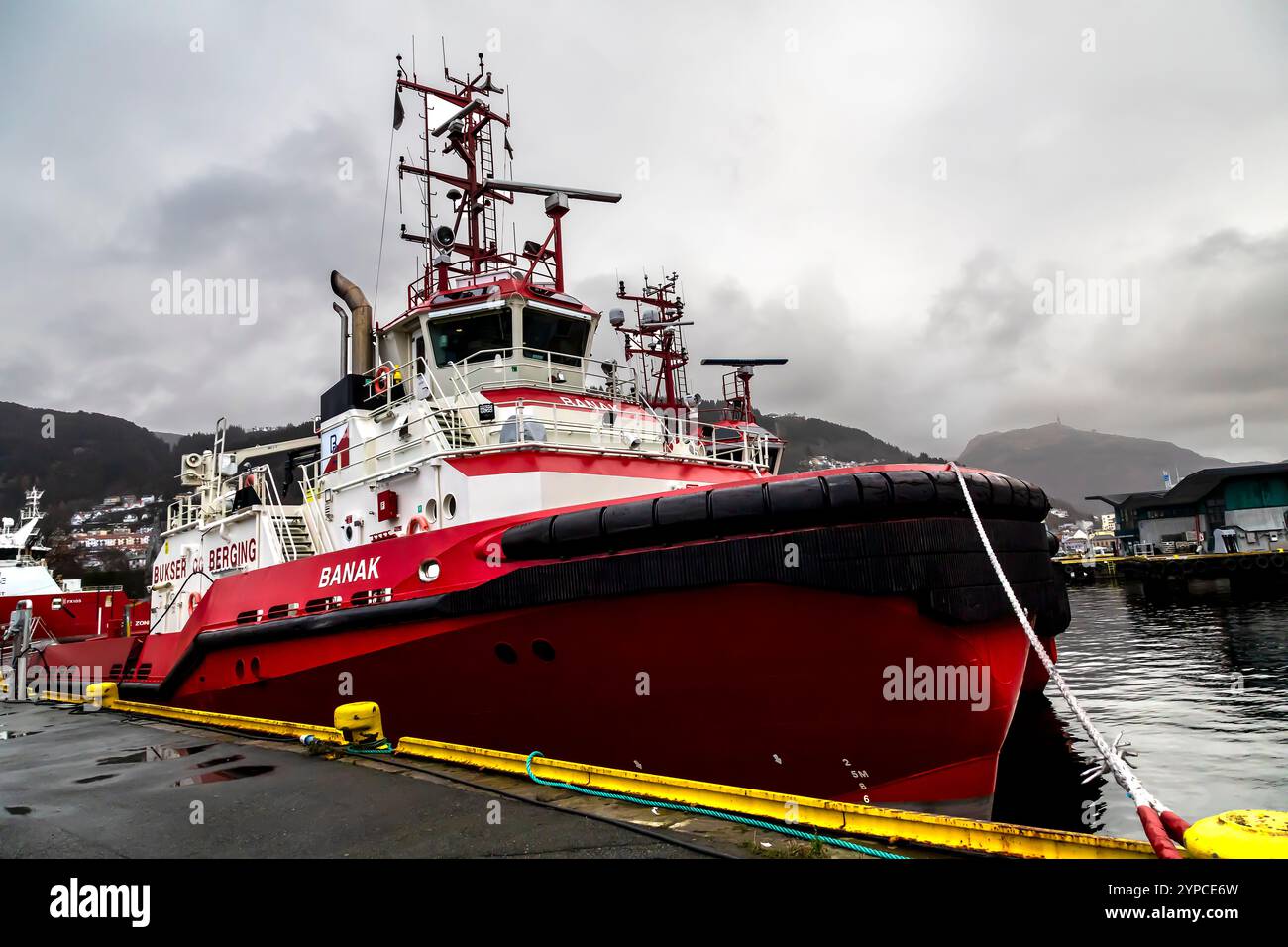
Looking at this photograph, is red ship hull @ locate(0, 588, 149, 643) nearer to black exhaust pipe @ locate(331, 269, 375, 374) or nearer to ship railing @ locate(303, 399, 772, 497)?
black exhaust pipe @ locate(331, 269, 375, 374)

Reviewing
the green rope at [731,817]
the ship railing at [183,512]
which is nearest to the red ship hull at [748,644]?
the green rope at [731,817]

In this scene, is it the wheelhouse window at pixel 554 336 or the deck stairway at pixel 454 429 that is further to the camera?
the wheelhouse window at pixel 554 336

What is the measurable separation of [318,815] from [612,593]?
2.34 m

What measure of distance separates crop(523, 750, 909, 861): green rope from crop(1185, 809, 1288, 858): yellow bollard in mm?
1054

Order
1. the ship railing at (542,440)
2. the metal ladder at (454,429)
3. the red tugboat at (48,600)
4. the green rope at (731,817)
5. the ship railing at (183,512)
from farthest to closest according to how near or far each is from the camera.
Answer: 1. the red tugboat at (48,600)
2. the ship railing at (183,512)
3. the metal ladder at (454,429)
4. the ship railing at (542,440)
5. the green rope at (731,817)

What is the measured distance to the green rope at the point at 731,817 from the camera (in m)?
3.40

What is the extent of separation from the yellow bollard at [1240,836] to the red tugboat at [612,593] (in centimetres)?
234

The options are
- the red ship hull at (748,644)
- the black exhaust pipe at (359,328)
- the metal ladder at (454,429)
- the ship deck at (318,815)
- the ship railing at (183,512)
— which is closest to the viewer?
the ship deck at (318,815)

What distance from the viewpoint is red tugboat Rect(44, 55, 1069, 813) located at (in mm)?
5105

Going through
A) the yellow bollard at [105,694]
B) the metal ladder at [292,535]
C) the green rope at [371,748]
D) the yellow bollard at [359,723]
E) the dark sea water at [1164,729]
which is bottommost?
the dark sea water at [1164,729]

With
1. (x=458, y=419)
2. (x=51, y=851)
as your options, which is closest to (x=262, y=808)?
(x=51, y=851)

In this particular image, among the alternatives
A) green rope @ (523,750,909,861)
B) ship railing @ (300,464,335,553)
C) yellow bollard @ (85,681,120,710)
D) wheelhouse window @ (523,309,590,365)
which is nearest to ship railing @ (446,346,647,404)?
wheelhouse window @ (523,309,590,365)

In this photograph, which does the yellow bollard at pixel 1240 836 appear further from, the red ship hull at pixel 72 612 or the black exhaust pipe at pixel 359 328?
the red ship hull at pixel 72 612
